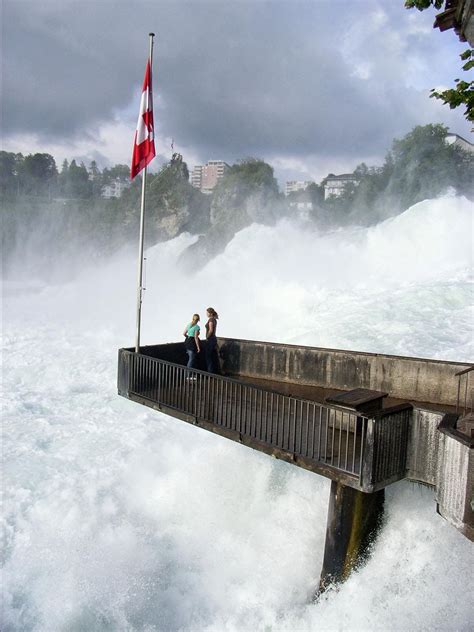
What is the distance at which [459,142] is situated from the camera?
8450cm

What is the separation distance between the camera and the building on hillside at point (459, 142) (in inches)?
3260

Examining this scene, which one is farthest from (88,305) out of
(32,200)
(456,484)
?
(32,200)

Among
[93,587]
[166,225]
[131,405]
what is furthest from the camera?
[166,225]

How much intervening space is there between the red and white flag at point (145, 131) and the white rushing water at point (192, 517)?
696 cm

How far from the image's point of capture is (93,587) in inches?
453

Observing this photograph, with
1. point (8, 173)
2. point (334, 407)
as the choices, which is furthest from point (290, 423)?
point (8, 173)

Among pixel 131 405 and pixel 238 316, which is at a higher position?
pixel 238 316

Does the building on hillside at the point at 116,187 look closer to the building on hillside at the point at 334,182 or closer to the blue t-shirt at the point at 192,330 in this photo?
the building on hillside at the point at 334,182

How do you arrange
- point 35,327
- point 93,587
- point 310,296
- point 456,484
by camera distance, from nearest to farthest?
point 456,484
point 93,587
point 310,296
point 35,327

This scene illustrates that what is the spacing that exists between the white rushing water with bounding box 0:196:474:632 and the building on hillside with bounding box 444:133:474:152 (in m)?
59.5

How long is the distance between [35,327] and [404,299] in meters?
22.5

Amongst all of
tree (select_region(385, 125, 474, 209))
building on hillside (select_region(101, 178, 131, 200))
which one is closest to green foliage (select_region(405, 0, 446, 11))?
tree (select_region(385, 125, 474, 209))

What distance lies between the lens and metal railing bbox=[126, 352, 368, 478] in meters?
8.53

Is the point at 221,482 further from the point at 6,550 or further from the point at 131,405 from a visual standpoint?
the point at 131,405
